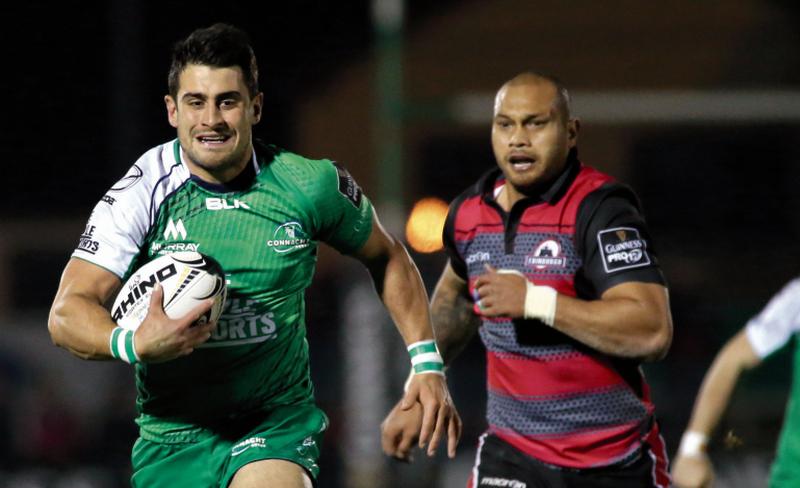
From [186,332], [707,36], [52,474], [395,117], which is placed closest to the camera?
[186,332]

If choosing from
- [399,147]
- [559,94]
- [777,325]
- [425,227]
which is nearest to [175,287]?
[559,94]

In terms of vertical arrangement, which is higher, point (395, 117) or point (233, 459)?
point (395, 117)

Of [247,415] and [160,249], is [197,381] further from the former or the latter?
[160,249]

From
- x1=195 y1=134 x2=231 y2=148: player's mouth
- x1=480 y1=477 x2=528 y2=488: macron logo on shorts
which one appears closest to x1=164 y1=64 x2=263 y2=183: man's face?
x1=195 y1=134 x2=231 y2=148: player's mouth

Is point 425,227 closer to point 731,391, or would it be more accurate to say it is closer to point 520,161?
point 520,161

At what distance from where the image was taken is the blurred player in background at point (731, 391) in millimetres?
4070

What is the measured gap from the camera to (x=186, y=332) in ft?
12.3

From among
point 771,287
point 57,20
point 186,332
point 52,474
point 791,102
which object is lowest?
point 52,474

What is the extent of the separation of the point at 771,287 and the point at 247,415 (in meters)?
6.92

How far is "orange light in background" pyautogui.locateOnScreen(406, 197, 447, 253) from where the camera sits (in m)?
9.70

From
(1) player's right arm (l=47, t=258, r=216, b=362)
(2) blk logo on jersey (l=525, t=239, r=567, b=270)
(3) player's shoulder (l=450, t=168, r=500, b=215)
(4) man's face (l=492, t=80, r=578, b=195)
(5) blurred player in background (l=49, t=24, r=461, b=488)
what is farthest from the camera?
(3) player's shoulder (l=450, t=168, r=500, b=215)

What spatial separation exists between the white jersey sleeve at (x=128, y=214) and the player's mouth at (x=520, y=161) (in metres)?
1.17

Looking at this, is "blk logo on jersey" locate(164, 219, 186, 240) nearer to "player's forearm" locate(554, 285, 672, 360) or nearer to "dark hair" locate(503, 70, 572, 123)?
"player's forearm" locate(554, 285, 672, 360)

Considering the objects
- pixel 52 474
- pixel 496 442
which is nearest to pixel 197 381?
pixel 496 442
